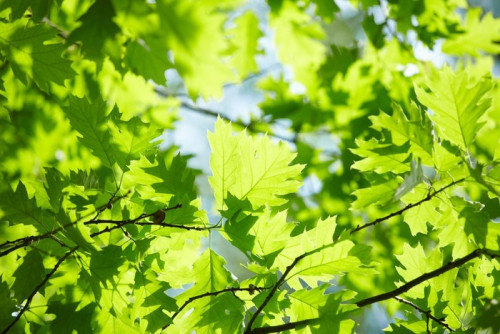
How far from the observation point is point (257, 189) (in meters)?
1.02

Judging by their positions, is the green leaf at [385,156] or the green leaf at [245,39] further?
the green leaf at [245,39]

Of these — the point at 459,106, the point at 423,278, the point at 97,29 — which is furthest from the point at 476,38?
the point at 97,29

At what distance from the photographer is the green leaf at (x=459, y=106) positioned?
101cm

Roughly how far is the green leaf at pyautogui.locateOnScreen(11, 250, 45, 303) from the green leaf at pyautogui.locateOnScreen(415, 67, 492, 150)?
3.14 feet

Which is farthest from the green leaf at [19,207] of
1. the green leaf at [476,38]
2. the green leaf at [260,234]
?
the green leaf at [476,38]

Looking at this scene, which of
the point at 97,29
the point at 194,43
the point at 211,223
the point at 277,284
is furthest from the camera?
the point at 211,223

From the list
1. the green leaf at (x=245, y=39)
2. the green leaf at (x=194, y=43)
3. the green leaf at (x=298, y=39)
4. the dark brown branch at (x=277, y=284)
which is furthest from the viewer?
the green leaf at (x=245, y=39)

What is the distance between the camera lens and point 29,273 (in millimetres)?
987

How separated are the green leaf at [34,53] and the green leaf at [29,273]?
43 cm

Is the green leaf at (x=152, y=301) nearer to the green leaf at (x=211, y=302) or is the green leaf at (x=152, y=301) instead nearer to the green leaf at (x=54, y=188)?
the green leaf at (x=211, y=302)

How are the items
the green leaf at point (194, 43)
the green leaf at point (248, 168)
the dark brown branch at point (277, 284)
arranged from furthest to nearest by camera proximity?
1. the green leaf at point (248, 168)
2. the dark brown branch at point (277, 284)
3. the green leaf at point (194, 43)

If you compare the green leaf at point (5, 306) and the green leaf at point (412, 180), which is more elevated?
the green leaf at point (412, 180)

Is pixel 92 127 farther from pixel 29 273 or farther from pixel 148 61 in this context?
pixel 29 273

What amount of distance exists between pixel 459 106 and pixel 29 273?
3.44 feet
